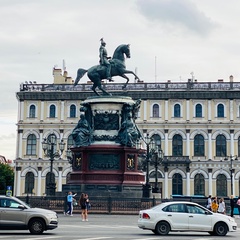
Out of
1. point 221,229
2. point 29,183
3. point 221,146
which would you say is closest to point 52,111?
point 29,183

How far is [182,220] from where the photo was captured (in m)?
22.2

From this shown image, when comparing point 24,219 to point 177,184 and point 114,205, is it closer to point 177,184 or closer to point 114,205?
point 114,205

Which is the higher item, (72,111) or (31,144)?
(72,111)

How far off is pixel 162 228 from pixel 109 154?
15.5 metres

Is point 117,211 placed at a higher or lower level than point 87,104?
lower

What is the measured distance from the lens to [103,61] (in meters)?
40.4

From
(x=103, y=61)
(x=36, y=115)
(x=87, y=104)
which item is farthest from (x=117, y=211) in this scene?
(x=36, y=115)

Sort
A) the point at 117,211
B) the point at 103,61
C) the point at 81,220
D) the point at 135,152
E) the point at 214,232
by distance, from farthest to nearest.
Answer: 1. the point at 103,61
2. the point at 135,152
3. the point at 117,211
4. the point at 81,220
5. the point at 214,232

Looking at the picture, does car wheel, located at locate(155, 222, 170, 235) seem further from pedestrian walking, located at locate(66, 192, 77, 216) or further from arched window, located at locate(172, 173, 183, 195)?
arched window, located at locate(172, 173, 183, 195)

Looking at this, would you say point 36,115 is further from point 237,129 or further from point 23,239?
point 23,239

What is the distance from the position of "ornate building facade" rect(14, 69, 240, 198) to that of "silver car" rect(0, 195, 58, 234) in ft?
171

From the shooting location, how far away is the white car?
22047 mm

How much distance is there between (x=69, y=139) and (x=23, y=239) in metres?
59.3

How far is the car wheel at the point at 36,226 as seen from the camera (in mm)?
21125
